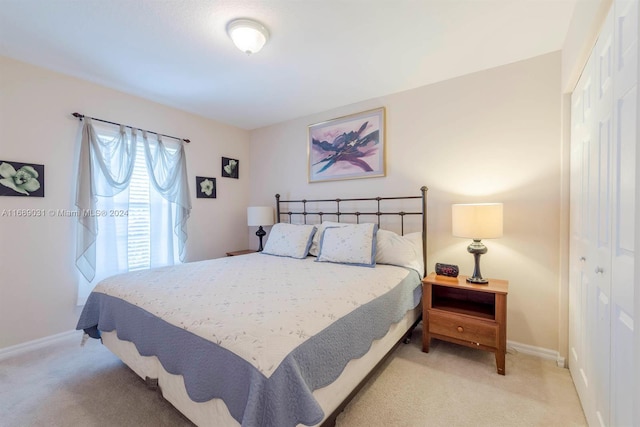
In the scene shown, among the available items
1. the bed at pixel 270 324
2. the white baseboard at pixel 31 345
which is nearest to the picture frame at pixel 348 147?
the bed at pixel 270 324

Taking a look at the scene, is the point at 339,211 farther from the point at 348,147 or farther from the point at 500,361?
the point at 500,361

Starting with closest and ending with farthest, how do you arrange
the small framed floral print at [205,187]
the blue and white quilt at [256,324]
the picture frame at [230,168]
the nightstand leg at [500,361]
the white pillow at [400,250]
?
the blue and white quilt at [256,324] < the nightstand leg at [500,361] < the white pillow at [400,250] < the small framed floral print at [205,187] < the picture frame at [230,168]

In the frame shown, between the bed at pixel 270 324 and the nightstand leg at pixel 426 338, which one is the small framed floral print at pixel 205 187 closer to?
the bed at pixel 270 324

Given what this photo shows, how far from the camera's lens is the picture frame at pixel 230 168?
397 centimetres

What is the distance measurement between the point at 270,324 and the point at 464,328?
1679mm

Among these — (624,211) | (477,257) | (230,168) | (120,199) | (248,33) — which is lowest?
(477,257)

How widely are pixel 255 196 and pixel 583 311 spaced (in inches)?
152

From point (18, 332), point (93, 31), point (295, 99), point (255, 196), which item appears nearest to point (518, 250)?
point (295, 99)

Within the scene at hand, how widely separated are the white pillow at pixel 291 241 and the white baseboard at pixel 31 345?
205 cm

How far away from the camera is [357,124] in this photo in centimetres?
317

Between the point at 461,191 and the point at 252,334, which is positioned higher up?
the point at 461,191

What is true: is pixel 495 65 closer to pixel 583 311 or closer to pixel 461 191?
pixel 461 191

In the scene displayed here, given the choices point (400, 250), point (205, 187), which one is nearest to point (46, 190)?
point (205, 187)

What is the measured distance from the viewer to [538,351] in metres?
2.22
